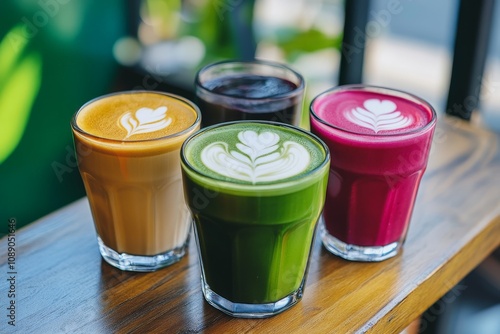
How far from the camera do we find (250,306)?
0.93 m

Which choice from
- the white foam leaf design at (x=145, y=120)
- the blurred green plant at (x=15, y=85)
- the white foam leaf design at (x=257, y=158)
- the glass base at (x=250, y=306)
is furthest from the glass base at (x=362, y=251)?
the blurred green plant at (x=15, y=85)

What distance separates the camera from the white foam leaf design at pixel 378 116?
3.32 ft

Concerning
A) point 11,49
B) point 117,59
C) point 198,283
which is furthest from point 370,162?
point 117,59

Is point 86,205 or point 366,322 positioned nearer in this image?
point 366,322

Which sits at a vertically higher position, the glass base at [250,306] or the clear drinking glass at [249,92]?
the clear drinking glass at [249,92]

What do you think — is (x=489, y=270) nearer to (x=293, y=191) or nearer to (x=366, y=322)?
(x=366, y=322)

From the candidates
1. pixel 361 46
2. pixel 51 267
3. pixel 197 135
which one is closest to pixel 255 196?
pixel 197 135

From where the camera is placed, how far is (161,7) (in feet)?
8.30

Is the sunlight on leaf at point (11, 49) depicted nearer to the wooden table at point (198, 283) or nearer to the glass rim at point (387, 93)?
the wooden table at point (198, 283)

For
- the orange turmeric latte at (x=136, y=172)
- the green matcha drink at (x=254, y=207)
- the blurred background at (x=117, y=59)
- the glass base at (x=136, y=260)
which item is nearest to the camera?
the green matcha drink at (x=254, y=207)

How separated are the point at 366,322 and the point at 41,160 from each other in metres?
1.58

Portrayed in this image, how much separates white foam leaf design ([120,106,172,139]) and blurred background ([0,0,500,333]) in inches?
36.3

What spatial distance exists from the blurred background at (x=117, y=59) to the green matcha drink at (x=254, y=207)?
894 millimetres

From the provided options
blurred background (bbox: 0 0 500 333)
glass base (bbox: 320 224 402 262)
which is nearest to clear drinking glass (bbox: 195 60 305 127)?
glass base (bbox: 320 224 402 262)
